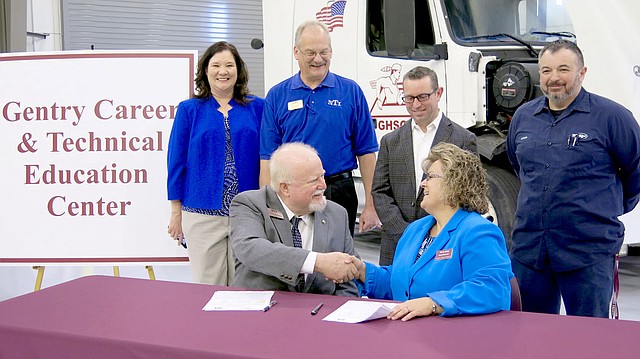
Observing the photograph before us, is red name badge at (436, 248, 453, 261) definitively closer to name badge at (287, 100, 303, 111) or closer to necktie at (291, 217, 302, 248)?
necktie at (291, 217, 302, 248)

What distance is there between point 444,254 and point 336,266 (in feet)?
1.16

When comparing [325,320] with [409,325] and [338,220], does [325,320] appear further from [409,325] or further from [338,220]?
[338,220]

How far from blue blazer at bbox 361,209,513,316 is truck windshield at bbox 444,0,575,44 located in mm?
2949

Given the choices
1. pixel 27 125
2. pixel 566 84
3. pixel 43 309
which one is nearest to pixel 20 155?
pixel 27 125

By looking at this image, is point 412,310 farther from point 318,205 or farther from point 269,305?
point 318,205

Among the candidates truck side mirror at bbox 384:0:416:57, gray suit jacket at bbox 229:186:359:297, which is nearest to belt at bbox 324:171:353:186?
gray suit jacket at bbox 229:186:359:297

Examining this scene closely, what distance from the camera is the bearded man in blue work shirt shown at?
10.3 feet

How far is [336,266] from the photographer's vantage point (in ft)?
8.80

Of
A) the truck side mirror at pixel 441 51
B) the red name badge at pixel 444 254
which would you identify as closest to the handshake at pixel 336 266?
the red name badge at pixel 444 254

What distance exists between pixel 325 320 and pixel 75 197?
2.55 meters

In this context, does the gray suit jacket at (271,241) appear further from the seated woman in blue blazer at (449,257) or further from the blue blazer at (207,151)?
the blue blazer at (207,151)

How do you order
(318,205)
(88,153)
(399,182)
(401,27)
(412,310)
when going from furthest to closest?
(401,27) < (88,153) < (399,182) < (318,205) < (412,310)

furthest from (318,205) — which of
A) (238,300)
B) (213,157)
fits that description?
(213,157)

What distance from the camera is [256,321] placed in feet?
7.70
